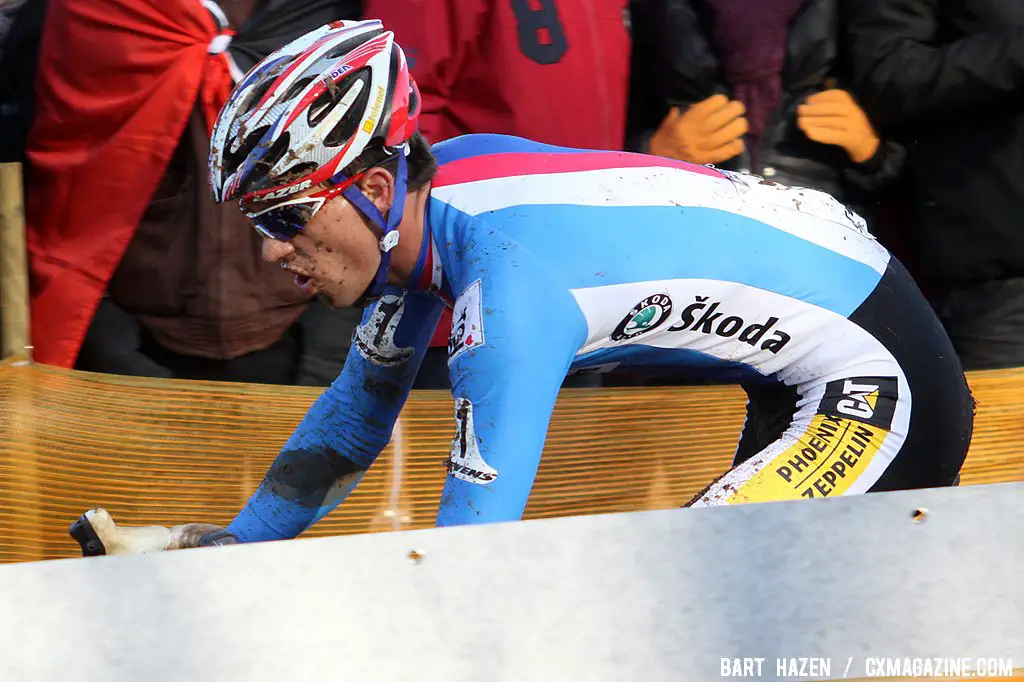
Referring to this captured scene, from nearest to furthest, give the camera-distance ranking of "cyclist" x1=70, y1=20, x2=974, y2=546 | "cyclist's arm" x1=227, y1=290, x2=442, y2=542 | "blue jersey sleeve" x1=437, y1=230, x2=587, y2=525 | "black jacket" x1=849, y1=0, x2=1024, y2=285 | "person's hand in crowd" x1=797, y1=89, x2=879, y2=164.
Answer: "blue jersey sleeve" x1=437, y1=230, x2=587, y2=525 < "cyclist" x1=70, y1=20, x2=974, y2=546 < "cyclist's arm" x1=227, y1=290, x2=442, y2=542 < "black jacket" x1=849, y1=0, x2=1024, y2=285 < "person's hand in crowd" x1=797, y1=89, x2=879, y2=164

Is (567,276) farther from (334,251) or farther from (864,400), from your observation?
(864,400)

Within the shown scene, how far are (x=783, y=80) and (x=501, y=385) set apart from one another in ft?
6.99

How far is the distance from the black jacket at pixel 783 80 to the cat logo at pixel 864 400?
136cm

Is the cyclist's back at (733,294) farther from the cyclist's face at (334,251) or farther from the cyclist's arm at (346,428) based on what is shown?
the cyclist's arm at (346,428)

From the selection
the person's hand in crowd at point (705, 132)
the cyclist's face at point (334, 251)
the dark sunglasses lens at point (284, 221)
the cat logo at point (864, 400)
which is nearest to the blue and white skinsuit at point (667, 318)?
the cat logo at point (864, 400)

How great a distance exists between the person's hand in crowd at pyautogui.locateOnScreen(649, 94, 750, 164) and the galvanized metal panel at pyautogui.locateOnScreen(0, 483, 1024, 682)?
201 centimetres

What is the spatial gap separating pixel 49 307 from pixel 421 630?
7.38 feet

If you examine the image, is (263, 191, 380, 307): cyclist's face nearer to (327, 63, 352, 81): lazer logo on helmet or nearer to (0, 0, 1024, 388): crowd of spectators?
(327, 63, 352, 81): lazer logo on helmet

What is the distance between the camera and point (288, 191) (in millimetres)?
2188

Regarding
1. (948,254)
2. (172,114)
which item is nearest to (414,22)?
(172,114)

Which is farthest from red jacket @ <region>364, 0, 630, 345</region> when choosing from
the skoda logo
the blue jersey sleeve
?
the blue jersey sleeve

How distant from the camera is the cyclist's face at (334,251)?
223 centimetres

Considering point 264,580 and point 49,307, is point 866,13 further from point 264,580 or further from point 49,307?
point 264,580

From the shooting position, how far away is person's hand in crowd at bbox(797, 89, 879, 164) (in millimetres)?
3682
